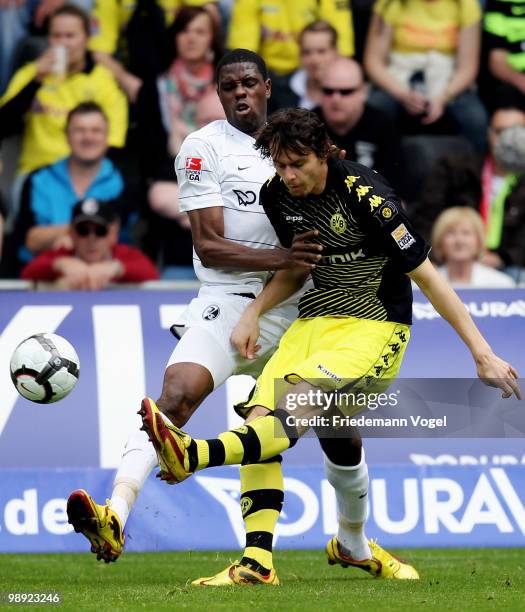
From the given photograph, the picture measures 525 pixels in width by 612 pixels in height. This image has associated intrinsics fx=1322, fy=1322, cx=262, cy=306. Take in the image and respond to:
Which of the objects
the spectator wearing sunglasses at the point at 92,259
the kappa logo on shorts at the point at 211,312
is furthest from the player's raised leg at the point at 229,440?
the spectator wearing sunglasses at the point at 92,259

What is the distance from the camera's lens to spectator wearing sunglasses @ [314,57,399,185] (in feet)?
37.4

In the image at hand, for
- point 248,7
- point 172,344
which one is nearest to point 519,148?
point 248,7

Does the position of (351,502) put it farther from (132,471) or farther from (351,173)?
(351,173)

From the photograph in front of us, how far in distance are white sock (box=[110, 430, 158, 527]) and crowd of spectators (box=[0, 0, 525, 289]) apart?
448 cm

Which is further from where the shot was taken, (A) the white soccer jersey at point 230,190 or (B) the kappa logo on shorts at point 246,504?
(A) the white soccer jersey at point 230,190

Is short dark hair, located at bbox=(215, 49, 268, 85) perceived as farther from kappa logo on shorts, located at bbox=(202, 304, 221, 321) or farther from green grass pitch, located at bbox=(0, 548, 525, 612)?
green grass pitch, located at bbox=(0, 548, 525, 612)

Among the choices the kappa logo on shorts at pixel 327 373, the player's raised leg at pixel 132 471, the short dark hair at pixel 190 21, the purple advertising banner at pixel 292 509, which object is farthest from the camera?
the short dark hair at pixel 190 21

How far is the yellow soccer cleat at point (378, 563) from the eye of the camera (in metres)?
6.93

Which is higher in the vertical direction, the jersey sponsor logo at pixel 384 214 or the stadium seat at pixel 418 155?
the jersey sponsor logo at pixel 384 214

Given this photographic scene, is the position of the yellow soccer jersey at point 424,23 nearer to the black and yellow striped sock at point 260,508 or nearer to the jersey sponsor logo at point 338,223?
the jersey sponsor logo at point 338,223

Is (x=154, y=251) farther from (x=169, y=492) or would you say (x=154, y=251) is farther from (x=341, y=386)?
(x=341, y=386)

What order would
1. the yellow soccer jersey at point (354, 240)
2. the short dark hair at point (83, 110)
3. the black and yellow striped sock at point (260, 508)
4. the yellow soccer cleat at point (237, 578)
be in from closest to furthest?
the yellow soccer jersey at point (354, 240)
the yellow soccer cleat at point (237, 578)
the black and yellow striped sock at point (260, 508)
the short dark hair at point (83, 110)

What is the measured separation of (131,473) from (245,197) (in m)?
1.61

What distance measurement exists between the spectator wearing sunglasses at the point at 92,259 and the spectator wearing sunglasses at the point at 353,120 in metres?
2.12
